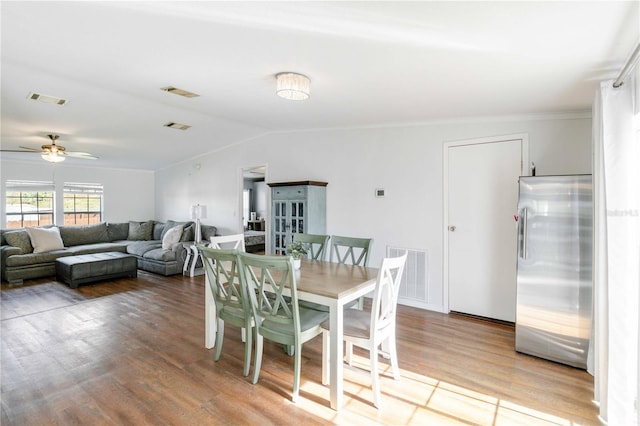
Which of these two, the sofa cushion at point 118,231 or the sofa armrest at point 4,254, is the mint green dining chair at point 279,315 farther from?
the sofa cushion at point 118,231

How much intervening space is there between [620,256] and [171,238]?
6.28 meters

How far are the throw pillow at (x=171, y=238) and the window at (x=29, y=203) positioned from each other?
313 centimetres

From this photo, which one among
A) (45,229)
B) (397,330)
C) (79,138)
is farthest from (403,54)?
(45,229)

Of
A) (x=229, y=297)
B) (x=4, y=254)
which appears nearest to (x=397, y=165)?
(x=229, y=297)

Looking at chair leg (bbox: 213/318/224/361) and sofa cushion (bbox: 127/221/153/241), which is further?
sofa cushion (bbox: 127/221/153/241)

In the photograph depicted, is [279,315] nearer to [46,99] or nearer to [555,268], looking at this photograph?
[555,268]

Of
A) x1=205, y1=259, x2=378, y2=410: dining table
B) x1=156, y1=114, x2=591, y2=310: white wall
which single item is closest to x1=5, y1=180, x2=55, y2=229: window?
x1=156, y1=114, x2=591, y2=310: white wall

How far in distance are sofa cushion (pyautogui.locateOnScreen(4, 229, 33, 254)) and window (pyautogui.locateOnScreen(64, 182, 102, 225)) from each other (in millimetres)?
1675

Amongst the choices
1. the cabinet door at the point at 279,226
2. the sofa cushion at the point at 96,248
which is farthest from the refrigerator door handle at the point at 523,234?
the sofa cushion at the point at 96,248

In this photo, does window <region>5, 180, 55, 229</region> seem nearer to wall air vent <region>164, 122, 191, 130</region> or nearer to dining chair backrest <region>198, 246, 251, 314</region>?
wall air vent <region>164, 122, 191, 130</region>

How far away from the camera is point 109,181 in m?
7.70

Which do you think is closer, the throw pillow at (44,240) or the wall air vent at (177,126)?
the wall air vent at (177,126)

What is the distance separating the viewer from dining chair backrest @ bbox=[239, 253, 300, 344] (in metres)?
2.05

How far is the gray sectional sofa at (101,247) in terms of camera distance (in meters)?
5.20
